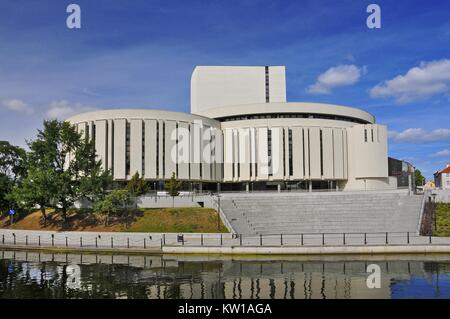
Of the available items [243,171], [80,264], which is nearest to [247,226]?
[80,264]

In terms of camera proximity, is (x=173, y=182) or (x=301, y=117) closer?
(x=173, y=182)

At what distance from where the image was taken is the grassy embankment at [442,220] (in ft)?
138

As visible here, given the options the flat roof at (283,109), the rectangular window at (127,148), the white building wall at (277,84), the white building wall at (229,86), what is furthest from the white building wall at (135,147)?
the white building wall at (277,84)

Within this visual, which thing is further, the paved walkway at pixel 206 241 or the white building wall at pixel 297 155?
the white building wall at pixel 297 155

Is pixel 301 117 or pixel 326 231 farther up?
pixel 301 117

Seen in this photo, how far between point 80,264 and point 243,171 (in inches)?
2289

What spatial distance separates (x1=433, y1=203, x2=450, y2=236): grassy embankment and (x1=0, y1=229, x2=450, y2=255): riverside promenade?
9.13ft

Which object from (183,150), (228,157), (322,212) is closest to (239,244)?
(322,212)

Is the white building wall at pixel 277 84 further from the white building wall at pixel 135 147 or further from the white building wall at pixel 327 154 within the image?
the white building wall at pixel 135 147

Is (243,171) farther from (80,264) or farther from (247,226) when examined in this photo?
(80,264)

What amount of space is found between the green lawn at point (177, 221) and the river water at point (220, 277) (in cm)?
1106

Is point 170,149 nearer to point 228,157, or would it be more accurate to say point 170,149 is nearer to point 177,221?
point 228,157

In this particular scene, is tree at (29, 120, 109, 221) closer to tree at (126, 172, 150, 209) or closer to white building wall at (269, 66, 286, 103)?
tree at (126, 172, 150, 209)

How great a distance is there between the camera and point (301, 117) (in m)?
91.6
